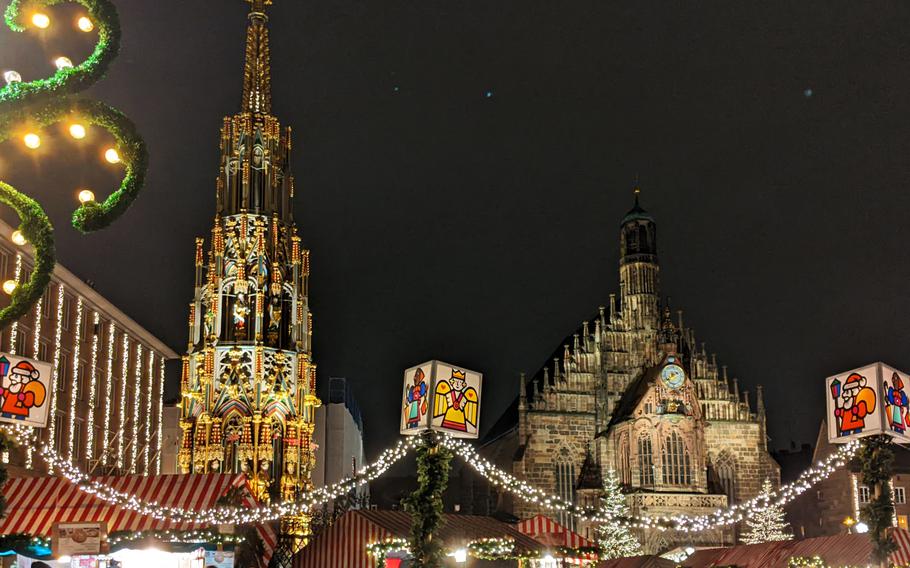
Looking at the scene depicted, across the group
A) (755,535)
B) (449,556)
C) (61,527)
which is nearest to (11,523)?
(61,527)

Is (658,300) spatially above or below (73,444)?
above

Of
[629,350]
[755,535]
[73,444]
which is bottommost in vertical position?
[755,535]

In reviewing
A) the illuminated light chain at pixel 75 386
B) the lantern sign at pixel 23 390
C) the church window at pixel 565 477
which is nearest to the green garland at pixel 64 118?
the lantern sign at pixel 23 390

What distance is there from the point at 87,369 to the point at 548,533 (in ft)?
87.2

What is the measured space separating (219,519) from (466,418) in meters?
6.89

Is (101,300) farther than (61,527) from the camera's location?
Yes

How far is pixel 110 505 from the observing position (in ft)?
61.8

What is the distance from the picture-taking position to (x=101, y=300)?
4162 centimetres

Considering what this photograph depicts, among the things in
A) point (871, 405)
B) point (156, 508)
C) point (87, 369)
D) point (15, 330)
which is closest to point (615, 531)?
point (87, 369)

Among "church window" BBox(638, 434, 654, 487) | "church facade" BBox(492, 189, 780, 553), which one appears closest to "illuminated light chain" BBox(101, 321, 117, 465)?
"church facade" BBox(492, 189, 780, 553)

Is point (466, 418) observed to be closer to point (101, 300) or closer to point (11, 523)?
point (11, 523)

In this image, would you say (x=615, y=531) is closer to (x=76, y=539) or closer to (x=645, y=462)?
(x=645, y=462)

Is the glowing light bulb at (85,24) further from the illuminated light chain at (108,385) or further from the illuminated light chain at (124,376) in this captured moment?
the illuminated light chain at (124,376)

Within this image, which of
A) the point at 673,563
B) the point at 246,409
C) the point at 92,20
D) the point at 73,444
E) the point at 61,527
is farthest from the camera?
the point at 73,444
